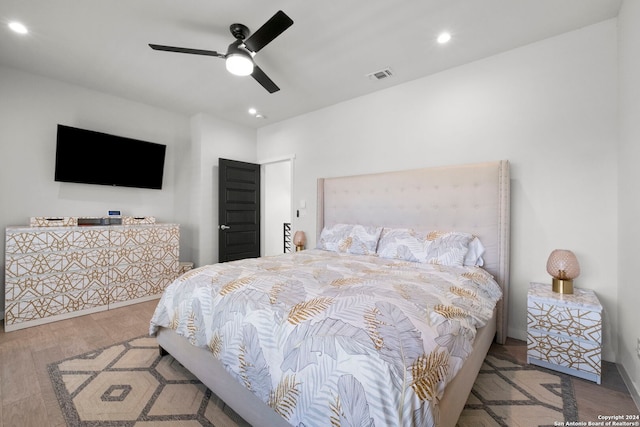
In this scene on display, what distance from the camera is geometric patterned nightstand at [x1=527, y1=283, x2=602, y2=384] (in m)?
1.85

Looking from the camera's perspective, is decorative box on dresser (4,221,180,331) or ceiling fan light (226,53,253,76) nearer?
ceiling fan light (226,53,253,76)

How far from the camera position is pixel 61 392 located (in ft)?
5.74

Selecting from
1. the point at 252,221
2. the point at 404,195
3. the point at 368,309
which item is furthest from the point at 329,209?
the point at 368,309

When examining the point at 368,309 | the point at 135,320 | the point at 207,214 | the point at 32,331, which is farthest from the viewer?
the point at 207,214

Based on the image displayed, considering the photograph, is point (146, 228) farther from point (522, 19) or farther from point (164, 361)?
point (522, 19)

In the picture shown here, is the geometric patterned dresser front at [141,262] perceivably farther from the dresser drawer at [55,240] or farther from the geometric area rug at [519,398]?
the geometric area rug at [519,398]

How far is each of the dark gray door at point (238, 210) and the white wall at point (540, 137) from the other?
2.58 m

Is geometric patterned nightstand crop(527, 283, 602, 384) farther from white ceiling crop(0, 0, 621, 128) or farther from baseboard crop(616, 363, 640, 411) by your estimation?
white ceiling crop(0, 0, 621, 128)

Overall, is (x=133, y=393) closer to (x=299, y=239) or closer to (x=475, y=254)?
(x=299, y=239)

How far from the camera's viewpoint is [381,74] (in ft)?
9.91

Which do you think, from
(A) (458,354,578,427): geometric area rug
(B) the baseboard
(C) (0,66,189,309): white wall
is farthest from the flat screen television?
(B) the baseboard

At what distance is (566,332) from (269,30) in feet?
10.1

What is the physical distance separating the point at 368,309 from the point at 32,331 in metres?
3.52

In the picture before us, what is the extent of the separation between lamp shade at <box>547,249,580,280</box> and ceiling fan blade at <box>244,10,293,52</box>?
271 cm
